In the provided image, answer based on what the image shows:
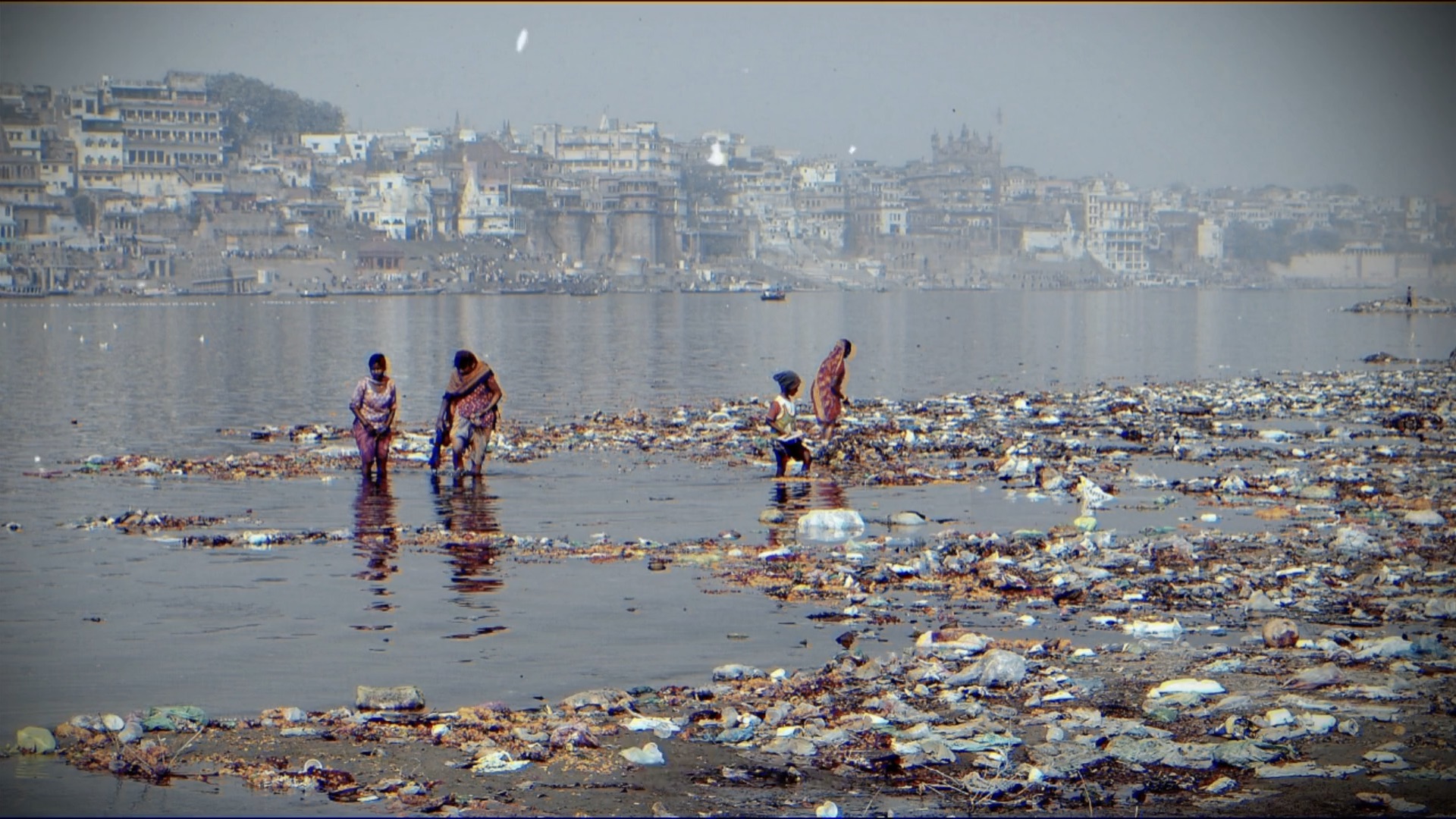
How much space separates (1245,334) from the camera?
204 ft

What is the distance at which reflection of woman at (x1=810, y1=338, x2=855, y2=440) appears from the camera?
16250 millimetres

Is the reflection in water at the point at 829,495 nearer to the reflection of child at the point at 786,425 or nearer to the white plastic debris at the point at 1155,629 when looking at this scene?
the reflection of child at the point at 786,425

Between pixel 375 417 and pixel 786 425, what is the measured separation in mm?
3606

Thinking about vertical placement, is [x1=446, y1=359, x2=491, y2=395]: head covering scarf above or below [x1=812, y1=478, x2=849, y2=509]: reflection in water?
above

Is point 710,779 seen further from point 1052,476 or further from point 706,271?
point 706,271

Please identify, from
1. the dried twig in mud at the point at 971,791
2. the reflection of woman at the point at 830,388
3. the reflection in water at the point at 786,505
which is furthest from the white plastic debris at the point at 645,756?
the reflection of woman at the point at 830,388

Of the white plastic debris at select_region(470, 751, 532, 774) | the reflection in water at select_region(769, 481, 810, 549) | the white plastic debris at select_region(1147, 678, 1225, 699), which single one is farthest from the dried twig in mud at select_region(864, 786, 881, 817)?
the reflection in water at select_region(769, 481, 810, 549)

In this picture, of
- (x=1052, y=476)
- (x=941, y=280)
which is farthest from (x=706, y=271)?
(x=1052, y=476)

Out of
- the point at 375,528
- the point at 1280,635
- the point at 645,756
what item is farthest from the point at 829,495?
the point at 645,756

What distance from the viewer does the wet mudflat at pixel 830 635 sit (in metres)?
6.20

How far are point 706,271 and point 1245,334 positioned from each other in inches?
4153

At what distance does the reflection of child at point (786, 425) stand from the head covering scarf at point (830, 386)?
750 mm

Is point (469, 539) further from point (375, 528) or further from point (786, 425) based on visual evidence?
point (786, 425)

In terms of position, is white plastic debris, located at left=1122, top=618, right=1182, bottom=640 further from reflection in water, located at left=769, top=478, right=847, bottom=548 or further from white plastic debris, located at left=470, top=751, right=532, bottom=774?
white plastic debris, located at left=470, top=751, right=532, bottom=774
